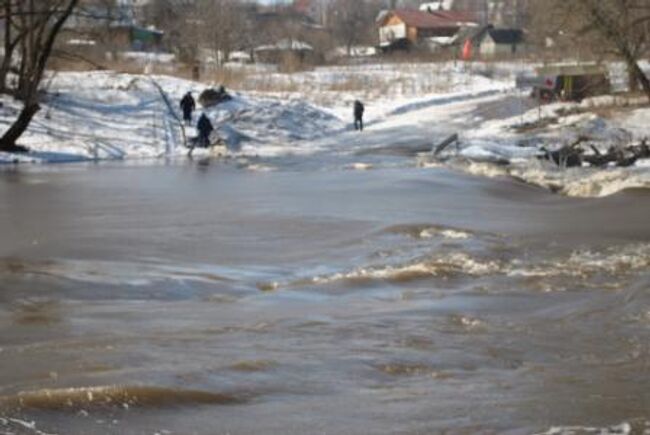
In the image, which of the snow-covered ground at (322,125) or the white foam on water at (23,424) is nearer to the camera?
the white foam on water at (23,424)

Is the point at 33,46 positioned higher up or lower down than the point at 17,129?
higher up

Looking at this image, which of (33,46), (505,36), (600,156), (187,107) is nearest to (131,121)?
(187,107)

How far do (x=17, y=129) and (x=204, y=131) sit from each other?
758cm

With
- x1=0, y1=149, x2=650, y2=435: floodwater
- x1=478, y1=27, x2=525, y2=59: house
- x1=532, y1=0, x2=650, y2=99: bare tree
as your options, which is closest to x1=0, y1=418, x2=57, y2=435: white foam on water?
x1=0, y1=149, x2=650, y2=435: floodwater

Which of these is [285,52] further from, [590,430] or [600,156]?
[590,430]

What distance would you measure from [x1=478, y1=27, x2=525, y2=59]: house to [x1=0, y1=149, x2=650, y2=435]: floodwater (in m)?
105

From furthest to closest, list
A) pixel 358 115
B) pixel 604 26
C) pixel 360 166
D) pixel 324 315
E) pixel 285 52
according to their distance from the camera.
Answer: pixel 285 52, pixel 358 115, pixel 604 26, pixel 360 166, pixel 324 315

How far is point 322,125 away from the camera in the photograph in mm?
52375

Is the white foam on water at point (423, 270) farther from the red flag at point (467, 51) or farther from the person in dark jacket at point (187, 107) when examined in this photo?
the red flag at point (467, 51)

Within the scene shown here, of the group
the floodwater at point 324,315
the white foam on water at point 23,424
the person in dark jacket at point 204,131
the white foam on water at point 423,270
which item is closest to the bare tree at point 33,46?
the person in dark jacket at point 204,131

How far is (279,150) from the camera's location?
45.0 m

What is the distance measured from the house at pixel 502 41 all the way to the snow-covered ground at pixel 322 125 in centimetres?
6195

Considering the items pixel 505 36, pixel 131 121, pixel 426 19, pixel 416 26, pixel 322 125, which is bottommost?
pixel 322 125

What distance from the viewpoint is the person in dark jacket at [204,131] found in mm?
43144
